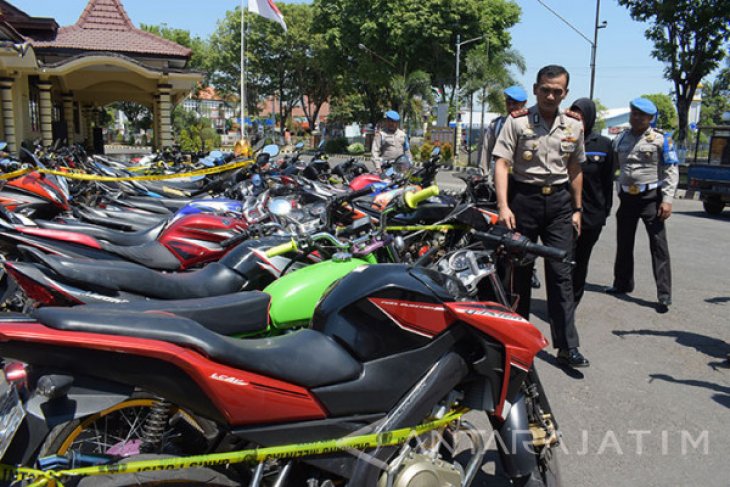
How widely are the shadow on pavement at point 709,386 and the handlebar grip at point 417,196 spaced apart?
7.13 feet

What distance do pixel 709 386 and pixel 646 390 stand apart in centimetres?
48

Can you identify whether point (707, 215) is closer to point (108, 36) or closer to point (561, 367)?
point (561, 367)

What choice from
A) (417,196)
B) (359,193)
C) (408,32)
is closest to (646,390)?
(417,196)

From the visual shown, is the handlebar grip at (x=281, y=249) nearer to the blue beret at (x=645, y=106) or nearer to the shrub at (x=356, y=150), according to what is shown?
the blue beret at (x=645, y=106)

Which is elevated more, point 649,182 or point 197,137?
point 197,137

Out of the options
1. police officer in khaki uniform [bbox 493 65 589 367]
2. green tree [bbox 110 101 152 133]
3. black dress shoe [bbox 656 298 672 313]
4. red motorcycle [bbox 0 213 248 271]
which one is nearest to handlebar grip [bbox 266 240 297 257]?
red motorcycle [bbox 0 213 248 271]

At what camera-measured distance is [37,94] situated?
24.2 meters

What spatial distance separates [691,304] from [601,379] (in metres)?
2.52

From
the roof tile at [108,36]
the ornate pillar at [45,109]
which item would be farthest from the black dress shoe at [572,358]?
the roof tile at [108,36]

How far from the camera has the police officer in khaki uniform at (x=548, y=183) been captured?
4.34m

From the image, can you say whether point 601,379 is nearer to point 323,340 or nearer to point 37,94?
point 323,340

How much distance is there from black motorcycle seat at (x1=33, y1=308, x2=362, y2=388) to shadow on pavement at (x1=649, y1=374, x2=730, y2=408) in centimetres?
315

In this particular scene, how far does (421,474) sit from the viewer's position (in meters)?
2.16

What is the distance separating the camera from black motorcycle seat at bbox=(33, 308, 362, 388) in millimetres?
1859
